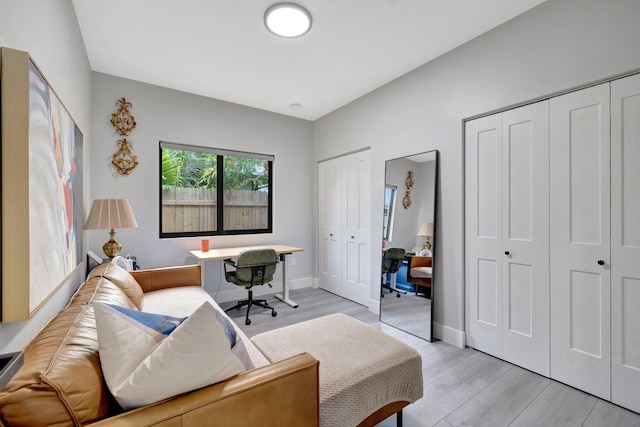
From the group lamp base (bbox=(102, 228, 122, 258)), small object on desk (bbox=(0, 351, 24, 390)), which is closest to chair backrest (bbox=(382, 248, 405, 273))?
lamp base (bbox=(102, 228, 122, 258))

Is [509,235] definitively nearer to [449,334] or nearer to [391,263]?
[449,334]

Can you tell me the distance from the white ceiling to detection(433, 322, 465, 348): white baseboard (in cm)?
255

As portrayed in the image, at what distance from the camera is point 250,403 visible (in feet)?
Result: 3.14

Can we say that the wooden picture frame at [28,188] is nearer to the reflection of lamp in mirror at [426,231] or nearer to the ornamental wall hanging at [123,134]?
the ornamental wall hanging at [123,134]

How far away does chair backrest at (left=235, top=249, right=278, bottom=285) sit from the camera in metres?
3.09

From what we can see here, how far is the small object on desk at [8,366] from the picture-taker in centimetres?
59

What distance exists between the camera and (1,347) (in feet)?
2.98

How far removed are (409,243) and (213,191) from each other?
8.54ft

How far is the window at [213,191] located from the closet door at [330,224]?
794 mm

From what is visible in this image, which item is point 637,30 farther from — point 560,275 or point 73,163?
point 73,163

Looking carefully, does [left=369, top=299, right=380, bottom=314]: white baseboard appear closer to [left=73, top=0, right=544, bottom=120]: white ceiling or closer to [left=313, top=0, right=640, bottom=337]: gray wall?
[left=313, top=0, right=640, bottom=337]: gray wall

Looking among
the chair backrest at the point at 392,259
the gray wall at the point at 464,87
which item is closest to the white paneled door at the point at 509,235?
the gray wall at the point at 464,87

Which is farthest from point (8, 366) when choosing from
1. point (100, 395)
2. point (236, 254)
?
point (236, 254)

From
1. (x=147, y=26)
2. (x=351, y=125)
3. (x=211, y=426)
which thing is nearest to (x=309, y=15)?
(x=147, y=26)
